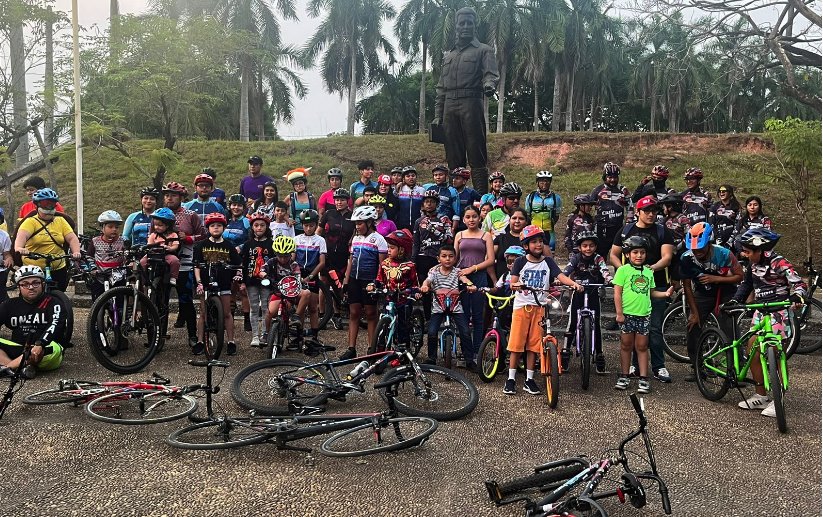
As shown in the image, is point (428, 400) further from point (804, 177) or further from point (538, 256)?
point (804, 177)

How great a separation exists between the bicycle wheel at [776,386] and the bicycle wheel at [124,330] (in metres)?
5.73

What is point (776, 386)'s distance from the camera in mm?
5105

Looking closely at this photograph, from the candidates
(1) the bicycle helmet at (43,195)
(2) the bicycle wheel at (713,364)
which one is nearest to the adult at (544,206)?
(2) the bicycle wheel at (713,364)

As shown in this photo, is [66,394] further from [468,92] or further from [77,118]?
[77,118]

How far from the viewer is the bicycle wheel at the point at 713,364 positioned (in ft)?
19.0

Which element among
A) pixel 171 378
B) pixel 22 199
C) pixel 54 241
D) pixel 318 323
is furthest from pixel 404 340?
pixel 22 199

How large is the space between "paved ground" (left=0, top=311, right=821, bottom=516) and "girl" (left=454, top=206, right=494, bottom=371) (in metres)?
1.30

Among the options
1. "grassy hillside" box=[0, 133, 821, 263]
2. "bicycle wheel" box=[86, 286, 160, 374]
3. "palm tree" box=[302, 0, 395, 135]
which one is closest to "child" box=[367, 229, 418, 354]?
"bicycle wheel" box=[86, 286, 160, 374]

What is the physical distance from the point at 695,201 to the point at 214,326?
21.0 feet

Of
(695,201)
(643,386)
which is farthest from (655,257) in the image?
(695,201)

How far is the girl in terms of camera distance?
7090 mm

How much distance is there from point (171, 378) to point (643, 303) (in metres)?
4.69

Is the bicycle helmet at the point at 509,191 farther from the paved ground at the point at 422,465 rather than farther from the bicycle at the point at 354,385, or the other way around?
the bicycle at the point at 354,385

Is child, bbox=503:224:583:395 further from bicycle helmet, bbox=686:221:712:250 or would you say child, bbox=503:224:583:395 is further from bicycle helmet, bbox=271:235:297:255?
bicycle helmet, bbox=271:235:297:255
